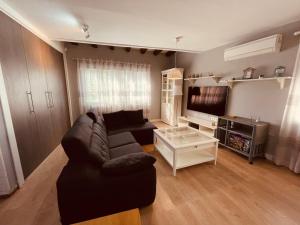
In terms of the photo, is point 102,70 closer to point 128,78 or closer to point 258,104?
point 128,78

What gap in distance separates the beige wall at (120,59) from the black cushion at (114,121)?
1878 mm

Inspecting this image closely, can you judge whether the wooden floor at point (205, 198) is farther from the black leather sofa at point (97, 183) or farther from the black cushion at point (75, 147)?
the black cushion at point (75, 147)

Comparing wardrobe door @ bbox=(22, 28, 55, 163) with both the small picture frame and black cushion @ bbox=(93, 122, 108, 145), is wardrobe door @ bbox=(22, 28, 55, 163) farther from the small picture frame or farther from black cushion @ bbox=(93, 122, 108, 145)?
the small picture frame

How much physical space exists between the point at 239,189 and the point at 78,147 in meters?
2.11

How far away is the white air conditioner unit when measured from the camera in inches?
90.1

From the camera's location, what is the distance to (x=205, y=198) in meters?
1.75

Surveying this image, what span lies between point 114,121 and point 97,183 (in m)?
2.11

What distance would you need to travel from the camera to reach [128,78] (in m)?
4.79

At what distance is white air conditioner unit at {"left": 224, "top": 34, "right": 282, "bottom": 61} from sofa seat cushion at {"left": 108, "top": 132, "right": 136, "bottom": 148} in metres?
2.72

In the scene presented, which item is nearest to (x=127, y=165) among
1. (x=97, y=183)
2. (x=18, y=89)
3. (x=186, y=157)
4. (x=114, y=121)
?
(x=97, y=183)

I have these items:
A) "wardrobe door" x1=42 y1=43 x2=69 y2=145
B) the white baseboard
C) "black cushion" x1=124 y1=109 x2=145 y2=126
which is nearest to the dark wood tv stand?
the white baseboard

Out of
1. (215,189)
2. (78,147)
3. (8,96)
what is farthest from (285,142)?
(8,96)

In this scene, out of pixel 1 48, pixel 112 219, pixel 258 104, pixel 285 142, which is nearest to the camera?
pixel 112 219

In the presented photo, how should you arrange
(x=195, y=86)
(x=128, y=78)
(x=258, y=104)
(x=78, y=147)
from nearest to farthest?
(x=78, y=147), (x=258, y=104), (x=195, y=86), (x=128, y=78)
